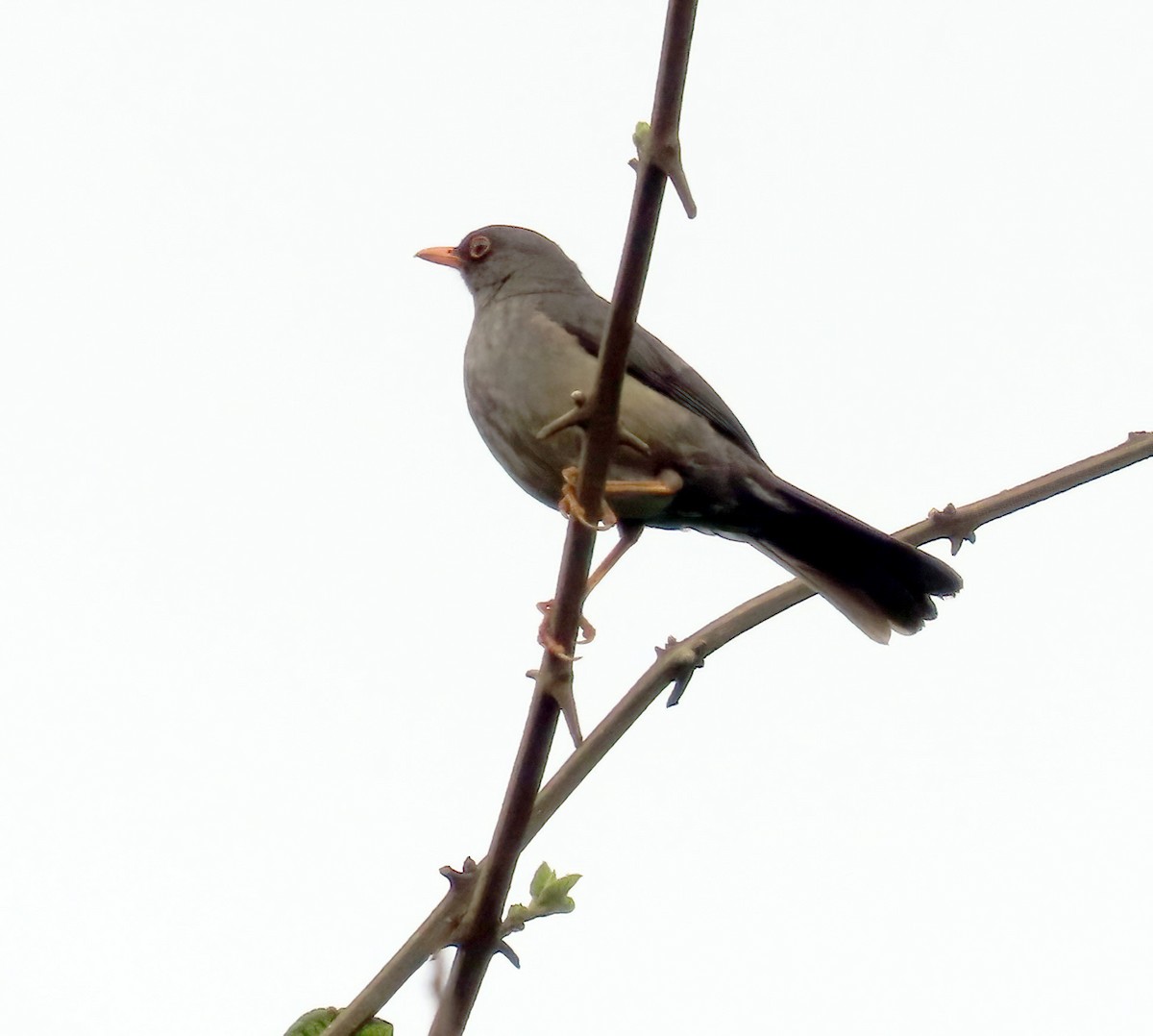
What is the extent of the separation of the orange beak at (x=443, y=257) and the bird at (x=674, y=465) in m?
1.00

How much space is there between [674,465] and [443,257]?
2025 millimetres

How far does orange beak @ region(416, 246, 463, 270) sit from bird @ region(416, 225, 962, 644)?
100 centimetres

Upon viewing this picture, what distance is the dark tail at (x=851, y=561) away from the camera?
5324 millimetres

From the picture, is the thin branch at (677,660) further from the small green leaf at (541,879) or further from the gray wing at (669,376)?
the gray wing at (669,376)

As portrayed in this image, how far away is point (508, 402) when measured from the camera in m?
5.40

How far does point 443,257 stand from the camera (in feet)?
22.9

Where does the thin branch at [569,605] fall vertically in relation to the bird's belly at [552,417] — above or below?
below

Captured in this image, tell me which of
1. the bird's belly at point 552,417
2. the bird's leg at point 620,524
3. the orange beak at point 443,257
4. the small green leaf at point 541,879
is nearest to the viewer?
the small green leaf at point 541,879

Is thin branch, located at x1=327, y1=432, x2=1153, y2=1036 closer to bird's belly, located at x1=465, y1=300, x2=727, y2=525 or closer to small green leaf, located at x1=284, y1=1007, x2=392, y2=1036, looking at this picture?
small green leaf, located at x1=284, y1=1007, x2=392, y2=1036

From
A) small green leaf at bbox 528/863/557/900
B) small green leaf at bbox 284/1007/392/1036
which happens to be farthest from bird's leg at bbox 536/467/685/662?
small green leaf at bbox 284/1007/392/1036

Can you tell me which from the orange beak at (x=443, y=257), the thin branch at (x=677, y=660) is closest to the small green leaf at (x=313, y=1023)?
the thin branch at (x=677, y=660)

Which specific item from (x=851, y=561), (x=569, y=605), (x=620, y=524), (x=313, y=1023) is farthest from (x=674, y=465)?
(x=313, y=1023)

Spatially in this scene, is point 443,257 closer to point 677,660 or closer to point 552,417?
point 552,417

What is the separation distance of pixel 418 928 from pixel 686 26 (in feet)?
5.12
